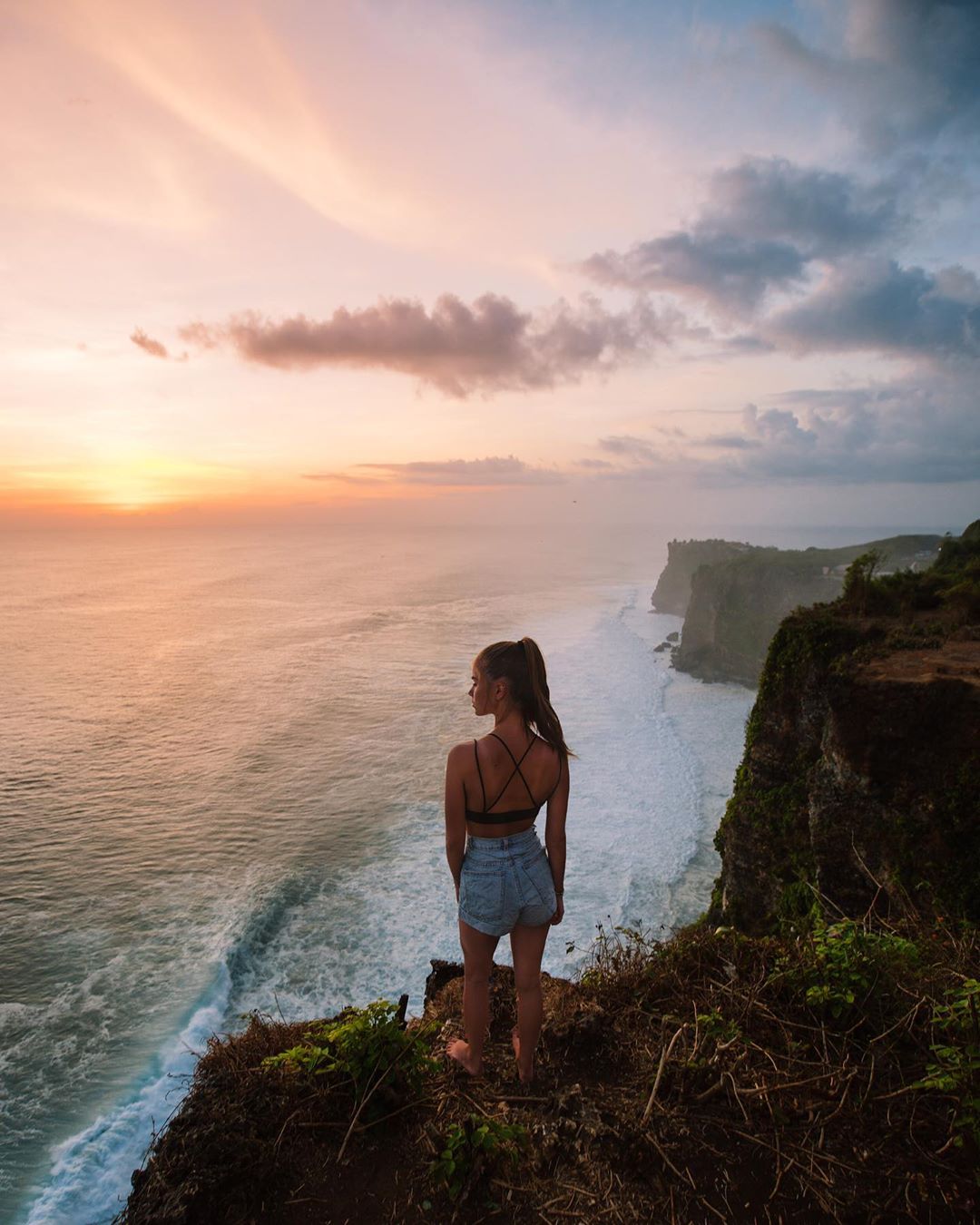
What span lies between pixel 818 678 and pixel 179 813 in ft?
82.3

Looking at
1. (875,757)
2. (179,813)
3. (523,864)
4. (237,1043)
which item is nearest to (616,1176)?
(523,864)

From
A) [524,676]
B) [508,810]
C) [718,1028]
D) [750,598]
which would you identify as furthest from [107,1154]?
[750,598]

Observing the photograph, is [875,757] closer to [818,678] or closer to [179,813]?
[818,678]

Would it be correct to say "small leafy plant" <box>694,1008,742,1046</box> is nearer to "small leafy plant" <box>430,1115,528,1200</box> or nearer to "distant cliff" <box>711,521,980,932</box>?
"small leafy plant" <box>430,1115,528,1200</box>

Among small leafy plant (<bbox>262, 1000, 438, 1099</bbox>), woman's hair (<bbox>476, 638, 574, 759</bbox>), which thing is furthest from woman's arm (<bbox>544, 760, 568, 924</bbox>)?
small leafy plant (<bbox>262, 1000, 438, 1099</bbox>)

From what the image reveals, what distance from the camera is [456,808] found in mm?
3672

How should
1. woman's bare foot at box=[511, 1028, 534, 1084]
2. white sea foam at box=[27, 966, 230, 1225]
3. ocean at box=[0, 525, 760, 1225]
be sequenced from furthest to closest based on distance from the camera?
ocean at box=[0, 525, 760, 1225] → white sea foam at box=[27, 966, 230, 1225] → woman's bare foot at box=[511, 1028, 534, 1084]

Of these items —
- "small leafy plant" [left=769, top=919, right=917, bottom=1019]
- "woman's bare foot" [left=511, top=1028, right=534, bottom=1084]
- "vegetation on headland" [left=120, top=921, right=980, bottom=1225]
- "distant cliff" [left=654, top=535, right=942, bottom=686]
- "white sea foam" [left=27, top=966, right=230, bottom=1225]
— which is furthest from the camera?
"distant cliff" [left=654, top=535, right=942, bottom=686]

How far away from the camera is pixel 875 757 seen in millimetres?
11977

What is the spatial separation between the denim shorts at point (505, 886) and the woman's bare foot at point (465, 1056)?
0.93m

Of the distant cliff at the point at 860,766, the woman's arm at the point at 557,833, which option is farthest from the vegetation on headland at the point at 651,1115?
the distant cliff at the point at 860,766

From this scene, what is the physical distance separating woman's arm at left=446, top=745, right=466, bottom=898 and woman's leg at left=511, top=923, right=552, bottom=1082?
1.85ft

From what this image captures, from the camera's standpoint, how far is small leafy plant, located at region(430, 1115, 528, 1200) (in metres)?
3.16

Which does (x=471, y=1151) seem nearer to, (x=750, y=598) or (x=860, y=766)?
(x=860, y=766)
